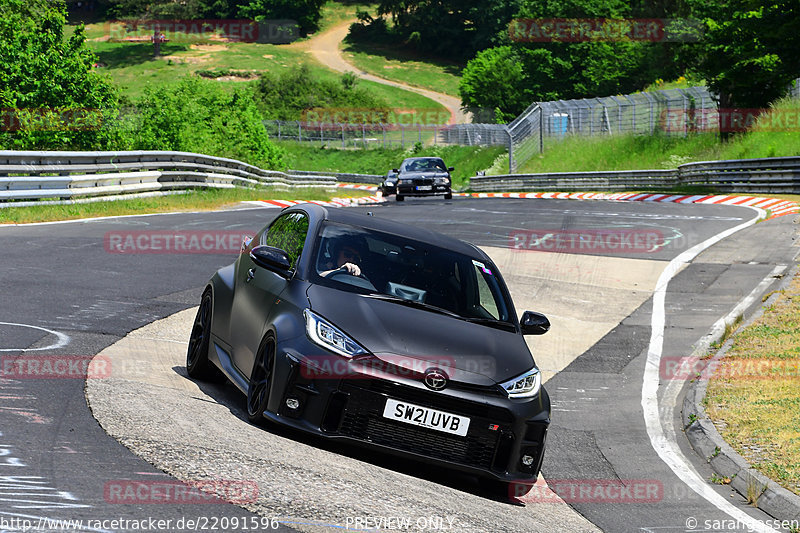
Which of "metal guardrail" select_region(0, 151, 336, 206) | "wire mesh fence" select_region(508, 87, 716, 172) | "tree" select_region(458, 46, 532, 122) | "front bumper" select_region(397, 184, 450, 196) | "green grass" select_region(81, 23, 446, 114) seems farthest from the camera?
"green grass" select_region(81, 23, 446, 114)

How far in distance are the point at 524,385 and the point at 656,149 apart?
146ft

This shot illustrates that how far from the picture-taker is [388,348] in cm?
667

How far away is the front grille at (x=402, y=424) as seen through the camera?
6.52m

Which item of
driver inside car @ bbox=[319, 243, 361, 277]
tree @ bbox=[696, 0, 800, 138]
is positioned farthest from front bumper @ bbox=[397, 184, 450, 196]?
driver inside car @ bbox=[319, 243, 361, 277]

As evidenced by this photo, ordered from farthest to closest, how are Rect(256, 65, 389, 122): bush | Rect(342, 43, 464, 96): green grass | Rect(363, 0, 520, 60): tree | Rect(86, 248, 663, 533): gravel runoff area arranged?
Rect(363, 0, 520, 60): tree → Rect(342, 43, 464, 96): green grass → Rect(256, 65, 389, 122): bush → Rect(86, 248, 663, 533): gravel runoff area

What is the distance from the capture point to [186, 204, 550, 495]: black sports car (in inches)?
258

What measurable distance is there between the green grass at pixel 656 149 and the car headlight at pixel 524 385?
33.9m

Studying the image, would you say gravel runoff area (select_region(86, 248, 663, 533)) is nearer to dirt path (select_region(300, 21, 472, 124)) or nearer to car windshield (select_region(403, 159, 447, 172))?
car windshield (select_region(403, 159, 447, 172))

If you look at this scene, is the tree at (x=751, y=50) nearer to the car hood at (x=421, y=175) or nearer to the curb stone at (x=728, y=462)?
the car hood at (x=421, y=175)

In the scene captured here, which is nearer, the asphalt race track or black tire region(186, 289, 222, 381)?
the asphalt race track

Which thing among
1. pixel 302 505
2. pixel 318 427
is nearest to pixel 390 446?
pixel 318 427

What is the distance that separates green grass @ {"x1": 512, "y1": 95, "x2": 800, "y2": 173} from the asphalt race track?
20707 mm

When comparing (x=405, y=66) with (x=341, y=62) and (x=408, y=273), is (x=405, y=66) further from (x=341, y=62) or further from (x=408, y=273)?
(x=408, y=273)

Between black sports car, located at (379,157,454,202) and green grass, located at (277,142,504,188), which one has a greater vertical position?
black sports car, located at (379,157,454,202)
